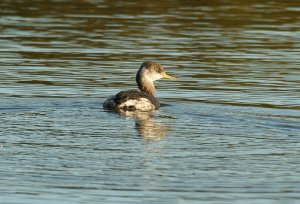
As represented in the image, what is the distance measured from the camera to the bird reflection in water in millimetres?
13844

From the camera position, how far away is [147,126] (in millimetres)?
14812

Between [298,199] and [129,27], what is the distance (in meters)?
15.8

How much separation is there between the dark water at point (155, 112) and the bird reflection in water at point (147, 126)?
0.03 meters

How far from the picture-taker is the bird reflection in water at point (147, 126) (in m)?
13.8

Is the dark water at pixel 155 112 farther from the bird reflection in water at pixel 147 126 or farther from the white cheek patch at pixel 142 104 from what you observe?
the white cheek patch at pixel 142 104

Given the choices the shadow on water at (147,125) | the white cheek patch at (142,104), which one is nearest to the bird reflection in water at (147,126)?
the shadow on water at (147,125)

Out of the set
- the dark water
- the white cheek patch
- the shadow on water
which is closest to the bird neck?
the dark water

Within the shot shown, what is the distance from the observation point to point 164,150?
1284 cm

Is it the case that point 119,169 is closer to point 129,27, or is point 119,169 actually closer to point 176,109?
point 176,109

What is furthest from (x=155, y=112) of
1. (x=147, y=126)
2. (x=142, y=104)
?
(x=147, y=126)

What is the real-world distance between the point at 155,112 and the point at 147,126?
1.55 metres

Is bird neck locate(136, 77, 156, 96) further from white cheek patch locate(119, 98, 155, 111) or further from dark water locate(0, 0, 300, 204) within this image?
white cheek patch locate(119, 98, 155, 111)

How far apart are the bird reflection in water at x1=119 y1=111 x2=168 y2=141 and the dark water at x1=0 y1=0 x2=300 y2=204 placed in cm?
3

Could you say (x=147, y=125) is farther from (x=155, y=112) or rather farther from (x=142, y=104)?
(x=142, y=104)
